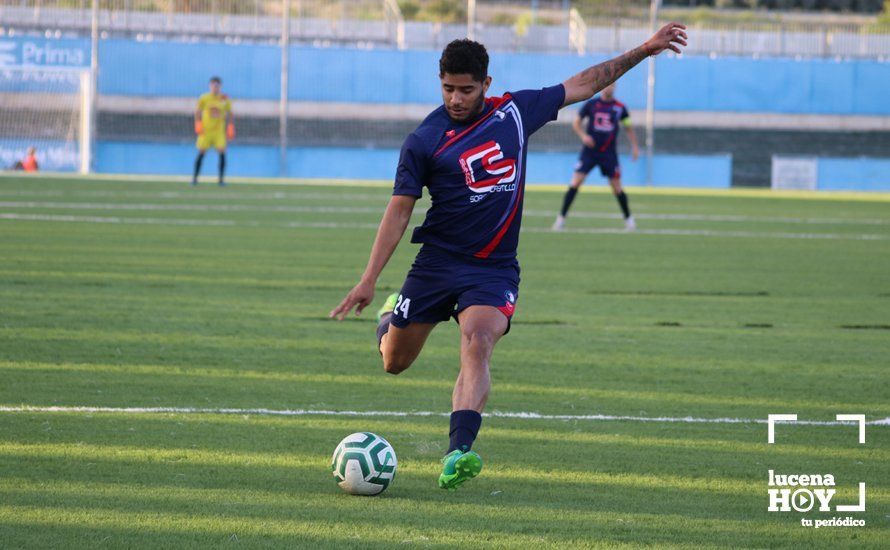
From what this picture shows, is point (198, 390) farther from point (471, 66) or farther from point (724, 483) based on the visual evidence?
point (724, 483)

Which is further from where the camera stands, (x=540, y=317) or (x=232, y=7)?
(x=232, y=7)

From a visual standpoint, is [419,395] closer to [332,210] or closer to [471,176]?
[471,176]

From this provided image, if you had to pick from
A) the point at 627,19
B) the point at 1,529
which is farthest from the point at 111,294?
the point at 627,19

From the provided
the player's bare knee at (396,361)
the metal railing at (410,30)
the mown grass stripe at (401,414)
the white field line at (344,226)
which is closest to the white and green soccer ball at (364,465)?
the player's bare knee at (396,361)

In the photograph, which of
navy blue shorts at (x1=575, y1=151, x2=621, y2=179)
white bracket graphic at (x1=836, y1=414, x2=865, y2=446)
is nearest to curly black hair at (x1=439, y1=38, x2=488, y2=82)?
white bracket graphic at (x1=836, y1=414, x2=865, y2=446)

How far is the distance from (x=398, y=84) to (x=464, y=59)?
40.3 metres

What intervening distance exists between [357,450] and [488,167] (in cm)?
152

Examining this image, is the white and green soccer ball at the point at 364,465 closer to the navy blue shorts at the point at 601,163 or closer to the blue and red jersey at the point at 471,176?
the blue and red jersey at the point at 471,176

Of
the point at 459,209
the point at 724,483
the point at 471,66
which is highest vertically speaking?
the point at 471,66

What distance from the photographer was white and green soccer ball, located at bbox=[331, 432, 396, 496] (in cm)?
531

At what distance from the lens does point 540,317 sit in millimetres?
11258

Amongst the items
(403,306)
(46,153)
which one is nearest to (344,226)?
(403,306)

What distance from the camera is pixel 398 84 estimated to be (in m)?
45.8

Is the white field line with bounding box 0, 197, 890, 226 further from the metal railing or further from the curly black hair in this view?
the metal railing
